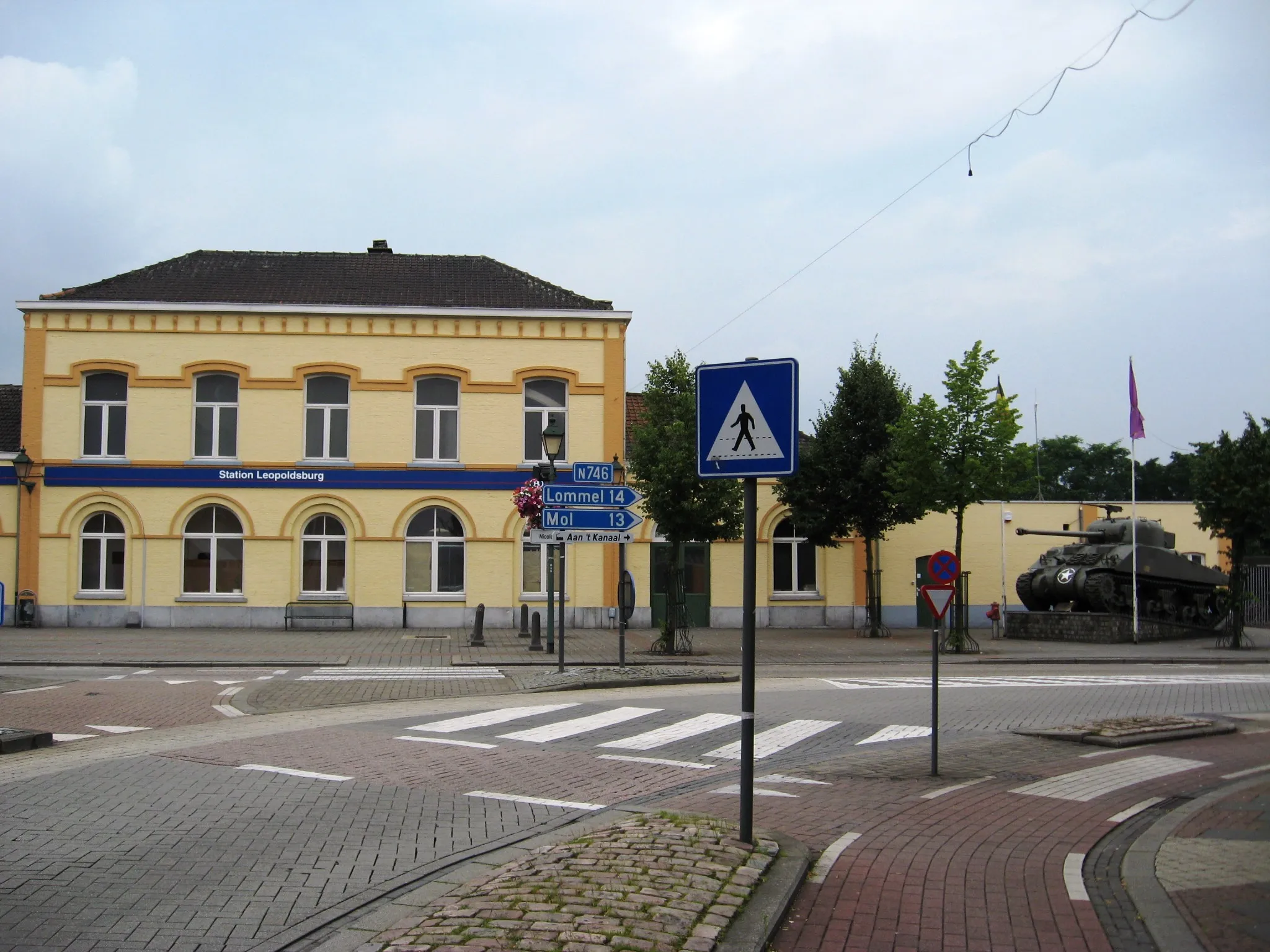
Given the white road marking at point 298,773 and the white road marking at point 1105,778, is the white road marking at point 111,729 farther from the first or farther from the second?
the white road marking at point 1105,778

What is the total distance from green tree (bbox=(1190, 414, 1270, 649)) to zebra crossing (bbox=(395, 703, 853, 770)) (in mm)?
19176

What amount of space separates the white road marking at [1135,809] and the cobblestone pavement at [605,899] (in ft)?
10.9

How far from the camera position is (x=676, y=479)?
23797 mm

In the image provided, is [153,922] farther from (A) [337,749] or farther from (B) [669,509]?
(B) [669,509]

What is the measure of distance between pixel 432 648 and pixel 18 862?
18.2 m

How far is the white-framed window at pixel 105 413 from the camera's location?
30.5 meters

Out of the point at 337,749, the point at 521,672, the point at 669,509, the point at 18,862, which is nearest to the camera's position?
the point at 18,862

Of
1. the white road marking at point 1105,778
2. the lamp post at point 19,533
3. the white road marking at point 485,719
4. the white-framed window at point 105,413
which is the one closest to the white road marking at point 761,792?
the white road marking at point 1105,778

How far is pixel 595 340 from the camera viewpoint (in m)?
31.6

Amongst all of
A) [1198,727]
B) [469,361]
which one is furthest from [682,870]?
[469,361]

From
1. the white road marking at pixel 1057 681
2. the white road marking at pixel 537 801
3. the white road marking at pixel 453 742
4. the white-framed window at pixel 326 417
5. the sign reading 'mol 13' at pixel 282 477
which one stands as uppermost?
the white-framed window at pixel 326 417

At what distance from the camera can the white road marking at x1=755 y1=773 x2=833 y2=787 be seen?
9.88 metres

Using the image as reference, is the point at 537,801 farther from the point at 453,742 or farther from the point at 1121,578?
the point at 1121,578

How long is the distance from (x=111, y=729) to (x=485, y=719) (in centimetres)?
406
